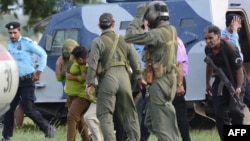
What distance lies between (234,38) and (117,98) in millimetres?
2519

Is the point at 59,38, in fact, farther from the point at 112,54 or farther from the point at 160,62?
the point at 160,62

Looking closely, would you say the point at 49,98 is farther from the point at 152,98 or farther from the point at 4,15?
the point at 4,15

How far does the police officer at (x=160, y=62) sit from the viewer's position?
37.7ft

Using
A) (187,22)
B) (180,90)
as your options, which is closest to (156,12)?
(180,90)

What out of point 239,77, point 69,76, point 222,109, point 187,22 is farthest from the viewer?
point 187,22

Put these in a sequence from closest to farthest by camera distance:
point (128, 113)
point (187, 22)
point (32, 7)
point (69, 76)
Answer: point (128, 113) < point (69, 76) < point (187, 22) < point (32, 7)

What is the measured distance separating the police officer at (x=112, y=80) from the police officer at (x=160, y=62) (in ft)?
2.48

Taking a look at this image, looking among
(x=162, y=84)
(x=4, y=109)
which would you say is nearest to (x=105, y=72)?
(x=162, y=84)

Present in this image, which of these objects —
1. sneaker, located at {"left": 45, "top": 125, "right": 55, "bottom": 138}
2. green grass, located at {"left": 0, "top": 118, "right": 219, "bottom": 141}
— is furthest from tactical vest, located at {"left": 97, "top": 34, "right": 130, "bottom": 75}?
sneaker, located at {"left": 45, "top": 125, "right": 55, "bottom": 138}

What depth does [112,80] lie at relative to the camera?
12.4 m

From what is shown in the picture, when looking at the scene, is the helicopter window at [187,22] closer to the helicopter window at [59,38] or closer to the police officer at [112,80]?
the helicopter window at [59,38]

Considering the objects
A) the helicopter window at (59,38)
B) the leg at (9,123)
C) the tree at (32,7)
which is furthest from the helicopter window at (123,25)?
the tree at (32,7)

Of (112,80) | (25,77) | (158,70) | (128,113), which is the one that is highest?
(158,70)

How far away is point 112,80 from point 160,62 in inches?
41.6
